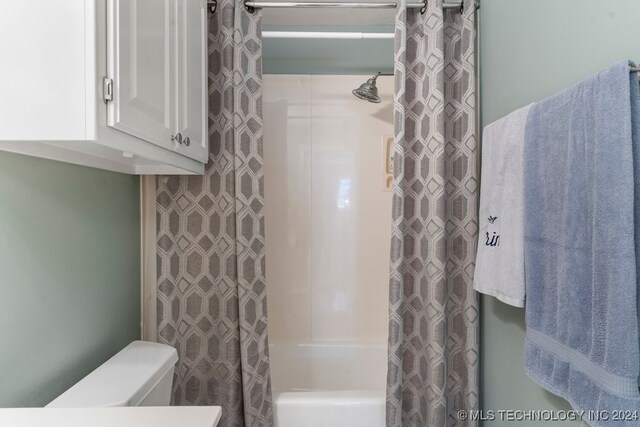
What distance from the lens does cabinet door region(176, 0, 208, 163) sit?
138 cm

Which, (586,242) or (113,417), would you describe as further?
(586,242)

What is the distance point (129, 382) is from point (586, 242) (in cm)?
129

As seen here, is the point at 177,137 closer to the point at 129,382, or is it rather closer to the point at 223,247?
the point at 223,247

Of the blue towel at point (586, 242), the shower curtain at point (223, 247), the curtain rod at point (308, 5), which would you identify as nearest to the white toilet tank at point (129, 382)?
the shower curtain at point (223, 247)

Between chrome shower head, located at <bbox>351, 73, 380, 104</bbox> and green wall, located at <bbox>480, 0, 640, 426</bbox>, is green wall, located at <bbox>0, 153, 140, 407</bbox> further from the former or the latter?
green wall, located at <bbox>480, 0, 640, 426</bbox>

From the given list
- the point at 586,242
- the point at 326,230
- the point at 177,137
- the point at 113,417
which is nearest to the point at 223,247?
the point at 177,137

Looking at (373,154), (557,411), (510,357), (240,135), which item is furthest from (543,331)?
(373,154)

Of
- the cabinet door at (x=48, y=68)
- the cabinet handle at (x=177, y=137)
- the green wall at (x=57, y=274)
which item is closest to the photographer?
the cabinet door at (x=48, y=68)

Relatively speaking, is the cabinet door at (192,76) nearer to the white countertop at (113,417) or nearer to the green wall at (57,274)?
the green wall at (57,274)

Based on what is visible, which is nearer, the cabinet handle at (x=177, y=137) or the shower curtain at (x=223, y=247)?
the cabinet handle at (x=177, y=137)

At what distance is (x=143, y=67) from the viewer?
42.1 inches

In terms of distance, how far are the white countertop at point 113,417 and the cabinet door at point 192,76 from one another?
Answer: 0.77 meters

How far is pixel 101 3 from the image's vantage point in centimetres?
88

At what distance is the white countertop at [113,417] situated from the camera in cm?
86
